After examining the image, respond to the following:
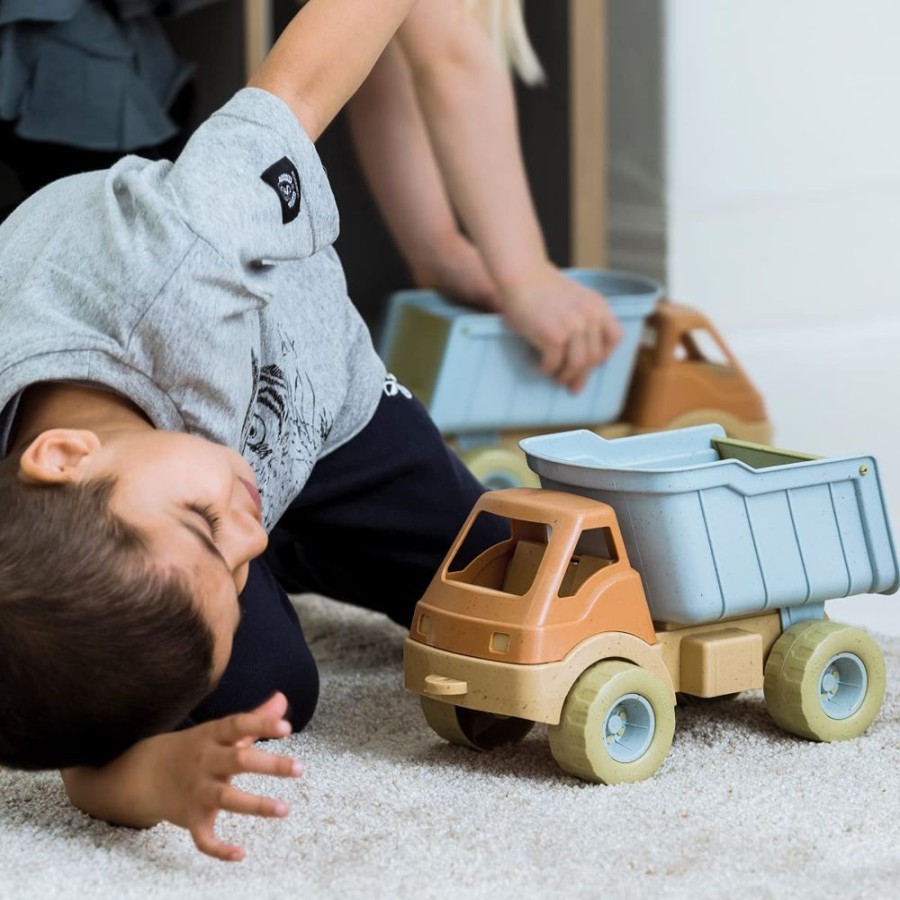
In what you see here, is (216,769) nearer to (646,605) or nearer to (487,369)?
(646,605)

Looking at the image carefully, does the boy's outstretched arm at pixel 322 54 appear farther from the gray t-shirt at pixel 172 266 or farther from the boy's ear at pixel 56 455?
the boy's ear at pixel 56 455

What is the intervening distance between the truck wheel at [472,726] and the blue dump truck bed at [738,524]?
0.13m

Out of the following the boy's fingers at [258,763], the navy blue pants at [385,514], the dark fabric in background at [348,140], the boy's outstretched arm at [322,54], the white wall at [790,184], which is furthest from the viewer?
the white wall at [790,184]

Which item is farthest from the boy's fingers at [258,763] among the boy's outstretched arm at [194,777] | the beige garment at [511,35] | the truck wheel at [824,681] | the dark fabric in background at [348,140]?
the beige garment at [511,35]

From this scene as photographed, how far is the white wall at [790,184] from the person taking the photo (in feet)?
6.80

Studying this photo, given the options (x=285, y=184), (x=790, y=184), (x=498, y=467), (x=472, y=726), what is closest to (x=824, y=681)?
(x=472, y=726)

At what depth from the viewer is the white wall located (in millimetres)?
2072

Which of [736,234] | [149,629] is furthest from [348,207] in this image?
[149,629]

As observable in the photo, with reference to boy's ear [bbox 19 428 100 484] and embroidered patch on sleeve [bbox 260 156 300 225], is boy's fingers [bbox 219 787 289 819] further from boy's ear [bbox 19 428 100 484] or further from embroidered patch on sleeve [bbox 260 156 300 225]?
embroidered patch on sleeve [bbox 260 156 300 225]

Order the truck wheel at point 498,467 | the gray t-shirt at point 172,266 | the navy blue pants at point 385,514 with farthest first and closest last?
the truck wheel at point 498,467
the navy blue pants at point 385,514
the gray t-shirt at point 172,266

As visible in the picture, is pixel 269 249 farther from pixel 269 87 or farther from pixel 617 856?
pixel 617 856

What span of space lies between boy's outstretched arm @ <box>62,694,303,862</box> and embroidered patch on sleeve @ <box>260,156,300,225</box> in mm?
297

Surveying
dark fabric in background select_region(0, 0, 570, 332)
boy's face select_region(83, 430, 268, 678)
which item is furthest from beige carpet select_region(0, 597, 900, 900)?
dark fabric in background select_region(0, 0, 570, 332)

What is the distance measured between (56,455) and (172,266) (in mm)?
124
